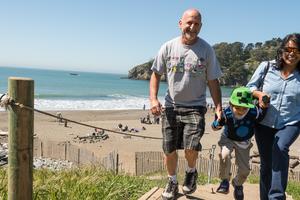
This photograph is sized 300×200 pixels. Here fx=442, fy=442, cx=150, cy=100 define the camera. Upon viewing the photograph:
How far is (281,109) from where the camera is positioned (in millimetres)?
4355

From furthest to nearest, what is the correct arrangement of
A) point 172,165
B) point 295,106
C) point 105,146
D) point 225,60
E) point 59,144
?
point 225,60 → point 105,146 → point 59,144 → point 172,165 → point 295,106

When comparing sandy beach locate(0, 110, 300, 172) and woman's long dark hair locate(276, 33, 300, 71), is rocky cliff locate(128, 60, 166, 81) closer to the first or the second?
sandy beach locate(0, 110, 300, 172)

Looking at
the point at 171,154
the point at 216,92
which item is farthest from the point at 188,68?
the point at 171,154

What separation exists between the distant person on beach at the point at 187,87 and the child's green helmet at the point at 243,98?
245mm

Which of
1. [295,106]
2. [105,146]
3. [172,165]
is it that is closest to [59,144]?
[105,146]

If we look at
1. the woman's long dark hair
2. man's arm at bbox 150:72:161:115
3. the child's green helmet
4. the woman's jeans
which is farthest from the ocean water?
the woman's long dark hair

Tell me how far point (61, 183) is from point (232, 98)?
223cm

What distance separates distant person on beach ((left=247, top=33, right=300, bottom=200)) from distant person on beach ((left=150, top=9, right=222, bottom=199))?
602 mm

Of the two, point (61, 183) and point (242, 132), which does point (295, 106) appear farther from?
point (61, 183)

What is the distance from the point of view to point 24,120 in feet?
11.7

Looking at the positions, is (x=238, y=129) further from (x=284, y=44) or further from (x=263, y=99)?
(x=284, y=44)

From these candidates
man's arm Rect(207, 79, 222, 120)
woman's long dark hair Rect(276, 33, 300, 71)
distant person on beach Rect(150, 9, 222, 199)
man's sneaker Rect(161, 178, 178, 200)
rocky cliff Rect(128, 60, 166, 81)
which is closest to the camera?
woman's long dark hair Rect(276, 33, 300, 71)

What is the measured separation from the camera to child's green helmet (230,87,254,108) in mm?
4637

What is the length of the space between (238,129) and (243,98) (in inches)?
15.1
